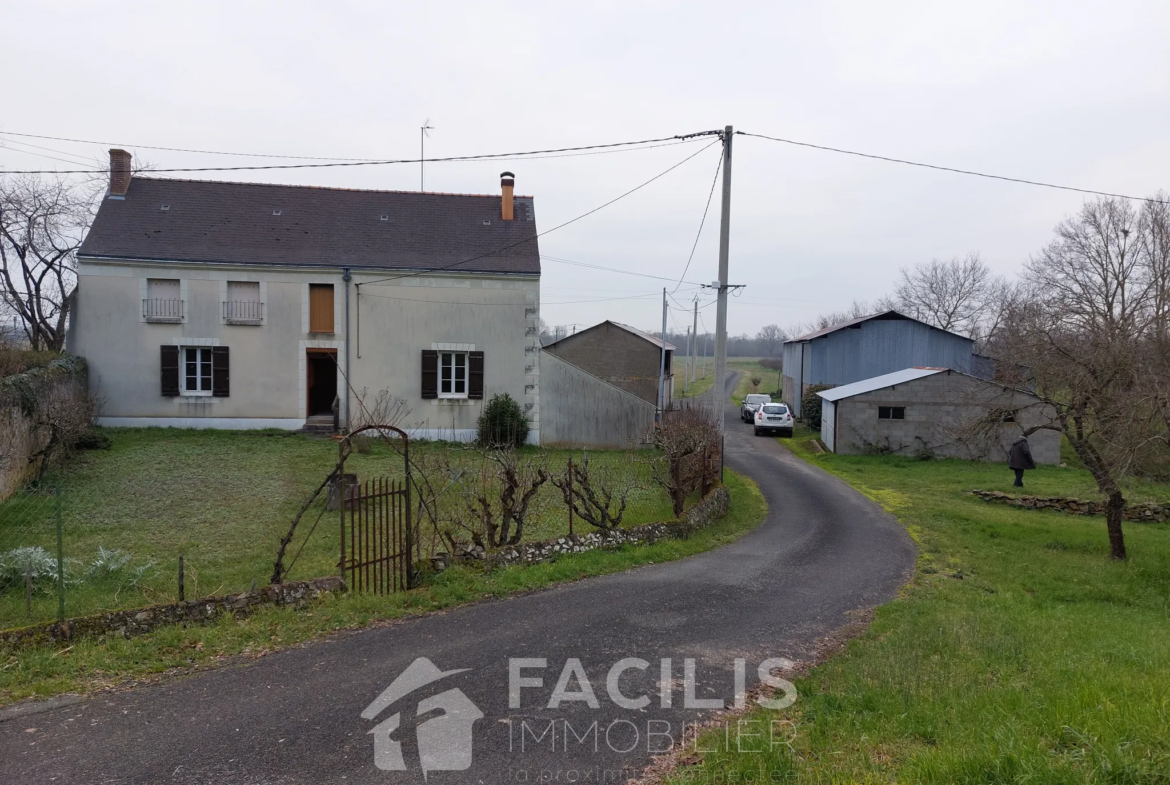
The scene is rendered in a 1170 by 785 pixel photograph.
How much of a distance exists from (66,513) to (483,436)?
480 inches

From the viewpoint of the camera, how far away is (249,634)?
6.91 metres

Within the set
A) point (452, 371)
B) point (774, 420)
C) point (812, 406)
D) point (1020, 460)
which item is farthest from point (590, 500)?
point (812, 406)

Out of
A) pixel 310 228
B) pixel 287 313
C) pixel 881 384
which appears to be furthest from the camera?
pixel 881 384

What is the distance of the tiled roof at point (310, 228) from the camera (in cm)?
2214

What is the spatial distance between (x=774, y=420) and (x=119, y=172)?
87.6ft

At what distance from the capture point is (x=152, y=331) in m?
21.7

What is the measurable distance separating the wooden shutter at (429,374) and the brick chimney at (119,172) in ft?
37.3

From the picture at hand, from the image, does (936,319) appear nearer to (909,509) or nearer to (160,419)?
(909,509)

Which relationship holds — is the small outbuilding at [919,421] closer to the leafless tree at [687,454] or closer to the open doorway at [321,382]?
the leafless tree at [687,454]

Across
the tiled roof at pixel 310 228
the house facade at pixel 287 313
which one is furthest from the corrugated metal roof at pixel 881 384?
the tiled roof at pixel 310 228

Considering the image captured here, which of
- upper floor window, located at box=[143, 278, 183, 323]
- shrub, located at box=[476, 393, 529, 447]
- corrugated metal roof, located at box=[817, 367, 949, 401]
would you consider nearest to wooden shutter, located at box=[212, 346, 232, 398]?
upper floor window, located at box=[143, 278, 183, 323]

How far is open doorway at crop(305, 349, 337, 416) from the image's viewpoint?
23.2 meters

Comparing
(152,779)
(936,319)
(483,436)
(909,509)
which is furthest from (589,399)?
(936,319)

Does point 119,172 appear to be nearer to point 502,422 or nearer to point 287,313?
point 287,313
